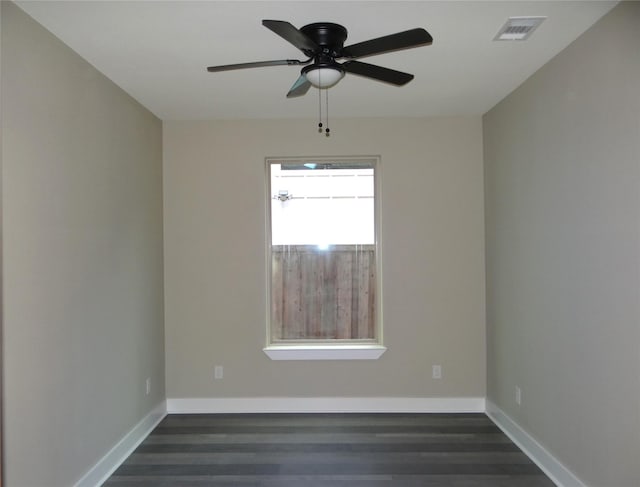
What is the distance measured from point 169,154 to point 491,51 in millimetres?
2676

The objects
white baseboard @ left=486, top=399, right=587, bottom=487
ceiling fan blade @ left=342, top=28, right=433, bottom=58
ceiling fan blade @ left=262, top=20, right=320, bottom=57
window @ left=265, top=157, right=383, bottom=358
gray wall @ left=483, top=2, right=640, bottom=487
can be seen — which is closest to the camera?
ceiling fan blade @ left=262, top=20, right=320, bottom=57

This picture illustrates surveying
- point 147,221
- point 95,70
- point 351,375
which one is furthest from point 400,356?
point 95,70

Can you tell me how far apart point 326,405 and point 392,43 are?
2992 mm

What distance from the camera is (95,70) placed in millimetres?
2646

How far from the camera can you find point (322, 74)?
192cm

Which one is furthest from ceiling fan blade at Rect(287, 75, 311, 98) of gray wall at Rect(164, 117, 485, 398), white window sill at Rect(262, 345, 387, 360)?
white window sill at Rect(262, 345, 387, 360)

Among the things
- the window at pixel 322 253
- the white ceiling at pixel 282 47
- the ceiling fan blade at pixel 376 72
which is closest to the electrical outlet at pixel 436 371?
the window at pixel 322 253

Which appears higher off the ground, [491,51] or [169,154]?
[491,51]

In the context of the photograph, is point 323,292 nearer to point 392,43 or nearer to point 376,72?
point 376,72

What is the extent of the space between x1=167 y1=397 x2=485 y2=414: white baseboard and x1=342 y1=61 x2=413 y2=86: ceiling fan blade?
2.71 metres

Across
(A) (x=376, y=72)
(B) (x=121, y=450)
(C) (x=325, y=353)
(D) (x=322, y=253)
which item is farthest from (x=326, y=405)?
(A) (x=376, y=72)

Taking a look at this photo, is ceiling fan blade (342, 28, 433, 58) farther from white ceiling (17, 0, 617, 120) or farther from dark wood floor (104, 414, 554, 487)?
dark wood floor (104, 414, 554, 487)

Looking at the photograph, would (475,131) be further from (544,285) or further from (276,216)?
(276,216)

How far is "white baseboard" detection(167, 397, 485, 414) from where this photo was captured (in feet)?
12.2
